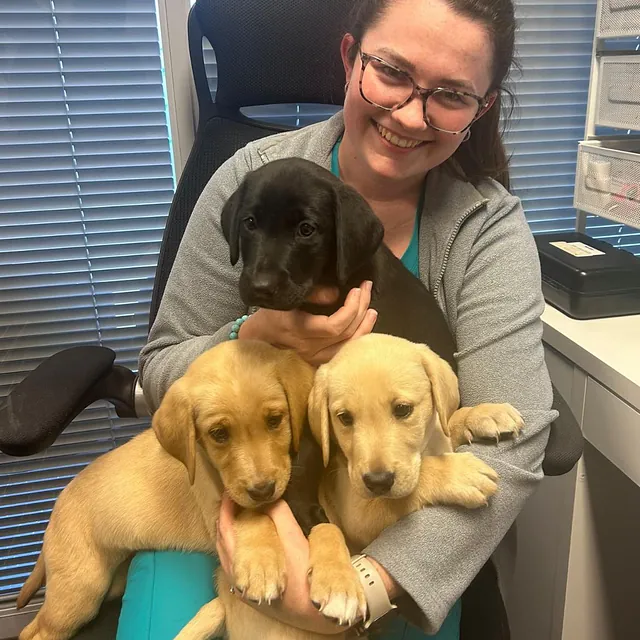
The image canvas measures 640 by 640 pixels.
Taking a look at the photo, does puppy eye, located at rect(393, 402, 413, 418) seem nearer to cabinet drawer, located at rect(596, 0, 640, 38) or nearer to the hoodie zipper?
the hoodie zipper

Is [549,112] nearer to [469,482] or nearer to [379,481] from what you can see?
[469,482]

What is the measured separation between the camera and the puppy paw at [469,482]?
3.60ft

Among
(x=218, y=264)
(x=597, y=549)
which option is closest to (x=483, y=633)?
(x=597, y=549)

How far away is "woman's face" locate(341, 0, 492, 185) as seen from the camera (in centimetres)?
122

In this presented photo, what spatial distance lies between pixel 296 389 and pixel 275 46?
2.90ft

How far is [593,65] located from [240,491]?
158 centimetres

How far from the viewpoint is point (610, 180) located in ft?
6.02

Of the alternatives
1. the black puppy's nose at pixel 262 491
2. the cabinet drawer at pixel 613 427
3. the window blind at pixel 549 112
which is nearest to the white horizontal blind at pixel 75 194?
the window blind at pixel 549 112

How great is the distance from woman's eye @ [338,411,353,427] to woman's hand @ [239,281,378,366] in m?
0.20

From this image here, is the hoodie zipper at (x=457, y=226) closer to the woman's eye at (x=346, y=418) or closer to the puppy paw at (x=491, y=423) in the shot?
the puppy paw at (x=491, y=423)

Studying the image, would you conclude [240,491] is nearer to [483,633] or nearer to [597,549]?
[483,633]

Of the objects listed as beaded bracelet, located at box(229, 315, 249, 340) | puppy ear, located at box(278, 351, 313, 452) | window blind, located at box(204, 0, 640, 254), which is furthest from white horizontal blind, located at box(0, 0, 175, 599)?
puppy ear, located at box(278, 351, 313, 452)

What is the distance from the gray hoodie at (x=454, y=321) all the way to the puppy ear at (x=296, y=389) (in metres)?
0.23

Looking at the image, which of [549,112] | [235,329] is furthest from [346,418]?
[549,112]
